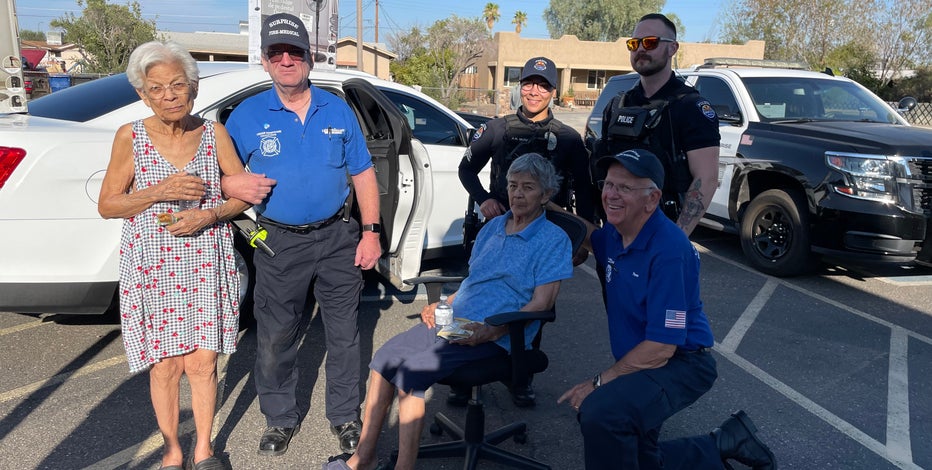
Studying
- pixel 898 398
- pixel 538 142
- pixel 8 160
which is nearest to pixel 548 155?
pixel 538 142

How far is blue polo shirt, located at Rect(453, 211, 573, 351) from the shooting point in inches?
114

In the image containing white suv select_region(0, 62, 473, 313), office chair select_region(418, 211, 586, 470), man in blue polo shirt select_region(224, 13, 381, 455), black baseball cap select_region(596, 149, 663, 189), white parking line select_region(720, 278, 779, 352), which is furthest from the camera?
white parking line select_region(720, 278, 779, 352)

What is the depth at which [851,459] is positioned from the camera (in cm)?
312

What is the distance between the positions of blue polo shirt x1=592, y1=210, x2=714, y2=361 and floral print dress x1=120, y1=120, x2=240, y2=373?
1619mm

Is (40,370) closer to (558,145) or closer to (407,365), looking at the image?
(407,365)

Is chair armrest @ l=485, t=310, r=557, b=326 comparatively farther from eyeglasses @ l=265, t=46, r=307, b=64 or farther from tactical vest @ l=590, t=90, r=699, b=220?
eyeglasses @ l=265, t=46, r=307, b=64

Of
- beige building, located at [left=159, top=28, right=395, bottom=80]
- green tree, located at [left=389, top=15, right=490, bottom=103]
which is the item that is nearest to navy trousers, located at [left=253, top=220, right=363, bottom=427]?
green tree, located at [left=389, top=15, right=490, bottom=103]

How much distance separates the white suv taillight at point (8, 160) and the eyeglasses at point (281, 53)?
1.40 meters

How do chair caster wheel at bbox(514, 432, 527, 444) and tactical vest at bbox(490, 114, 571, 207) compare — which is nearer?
chair caster wheel at bbox(514, 432, 527, 444)

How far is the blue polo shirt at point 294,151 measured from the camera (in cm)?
296

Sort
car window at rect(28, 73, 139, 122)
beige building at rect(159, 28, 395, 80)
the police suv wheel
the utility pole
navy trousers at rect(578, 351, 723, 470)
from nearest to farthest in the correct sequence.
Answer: navy trousers at rect(578, 351, 723, 470) → car window at rect(28, 73, 139, 122) → the police suv wheel → the utility pole → beige building at rect(159, 28, 395, 80)

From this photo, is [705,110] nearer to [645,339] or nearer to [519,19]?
[645,339]

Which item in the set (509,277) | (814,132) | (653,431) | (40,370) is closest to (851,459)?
(653,431)

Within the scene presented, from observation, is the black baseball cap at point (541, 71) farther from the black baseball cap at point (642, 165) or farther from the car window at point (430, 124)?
the car window at point (430, 124)
